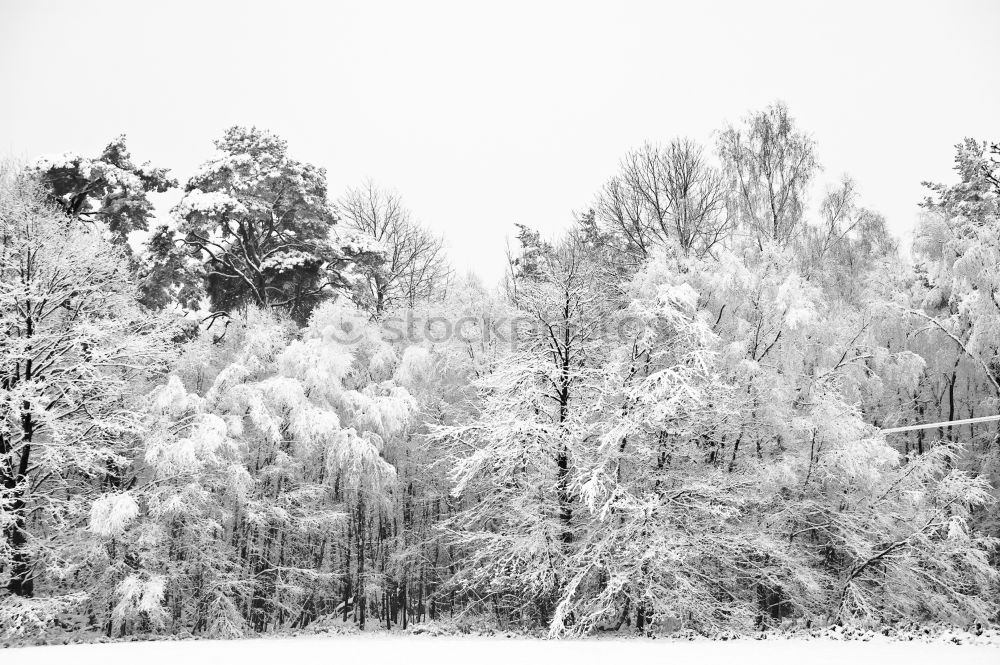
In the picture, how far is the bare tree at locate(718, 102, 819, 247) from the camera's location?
715 inches

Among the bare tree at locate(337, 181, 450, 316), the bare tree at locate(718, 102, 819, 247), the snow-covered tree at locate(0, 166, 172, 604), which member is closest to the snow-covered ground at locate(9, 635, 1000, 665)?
the snow-covered tree at locate(0, 166, 172, 604)

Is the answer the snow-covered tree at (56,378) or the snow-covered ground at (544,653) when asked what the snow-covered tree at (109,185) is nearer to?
the snow-covered tree at (56,378)

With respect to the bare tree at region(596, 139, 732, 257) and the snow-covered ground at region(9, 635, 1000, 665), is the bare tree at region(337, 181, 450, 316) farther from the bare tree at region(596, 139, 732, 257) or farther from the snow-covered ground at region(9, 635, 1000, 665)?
the snow-covered ground at region(9, 635, 1000, 665)

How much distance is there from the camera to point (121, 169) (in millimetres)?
18344

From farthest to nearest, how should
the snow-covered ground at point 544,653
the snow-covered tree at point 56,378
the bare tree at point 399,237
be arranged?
the bare tree at point 399,237 < the snow-covered tree at point 56,378 < the snow-covered ground at point 544,653

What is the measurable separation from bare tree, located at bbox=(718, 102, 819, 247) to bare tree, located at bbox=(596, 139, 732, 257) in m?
0.56

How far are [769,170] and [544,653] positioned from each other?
558 inches

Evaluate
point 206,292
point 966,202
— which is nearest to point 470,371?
point 206,292

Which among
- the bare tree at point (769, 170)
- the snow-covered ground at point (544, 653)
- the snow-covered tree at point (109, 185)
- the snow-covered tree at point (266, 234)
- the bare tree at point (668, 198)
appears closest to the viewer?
the snow-covered ground at point (544, 653)

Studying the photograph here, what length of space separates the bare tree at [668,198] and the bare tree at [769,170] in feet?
1.83

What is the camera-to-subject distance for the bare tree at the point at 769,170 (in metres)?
18.2

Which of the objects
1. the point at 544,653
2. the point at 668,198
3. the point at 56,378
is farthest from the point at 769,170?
the point at 56,378

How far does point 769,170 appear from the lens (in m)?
18.3

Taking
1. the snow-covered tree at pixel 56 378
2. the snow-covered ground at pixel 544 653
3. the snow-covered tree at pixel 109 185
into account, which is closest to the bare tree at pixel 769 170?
the snow-covered ground at pixel 544 653
